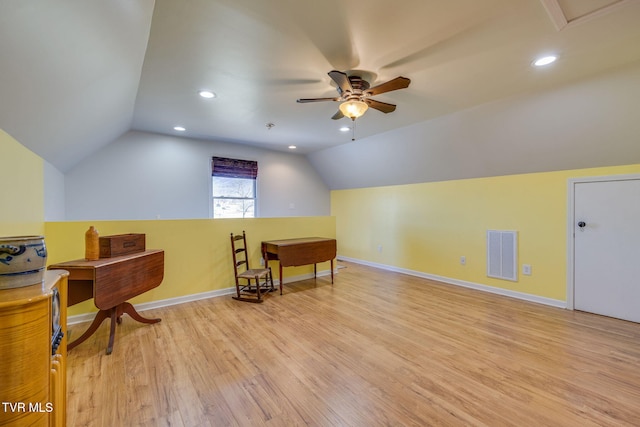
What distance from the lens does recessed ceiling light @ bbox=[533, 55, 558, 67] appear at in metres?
2.12

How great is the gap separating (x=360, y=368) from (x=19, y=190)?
290 cm

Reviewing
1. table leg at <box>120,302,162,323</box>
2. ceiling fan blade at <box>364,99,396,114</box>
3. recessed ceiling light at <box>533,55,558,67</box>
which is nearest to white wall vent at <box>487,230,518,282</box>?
recessed ceiling light at <box>533,55,558,67</box>

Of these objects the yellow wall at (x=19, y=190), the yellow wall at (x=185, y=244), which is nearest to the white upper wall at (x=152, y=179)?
the yellow wall at (x=185, y=244)

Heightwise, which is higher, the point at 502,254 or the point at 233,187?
the point at 233,187

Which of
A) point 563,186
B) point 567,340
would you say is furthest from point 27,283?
point 563,186

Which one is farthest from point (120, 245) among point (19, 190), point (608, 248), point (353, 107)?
point (608, 248)

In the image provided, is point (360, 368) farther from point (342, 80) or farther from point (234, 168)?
point (234, 168)

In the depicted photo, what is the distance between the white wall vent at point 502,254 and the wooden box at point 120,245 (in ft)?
14.5

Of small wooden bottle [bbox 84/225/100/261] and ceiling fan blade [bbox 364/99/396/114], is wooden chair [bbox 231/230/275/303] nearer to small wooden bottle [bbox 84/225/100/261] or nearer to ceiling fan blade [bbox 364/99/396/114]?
small wooden bottle [bbox 84/225/100/261]

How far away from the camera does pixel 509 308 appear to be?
3.25m

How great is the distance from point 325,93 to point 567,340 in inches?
Answer: 127

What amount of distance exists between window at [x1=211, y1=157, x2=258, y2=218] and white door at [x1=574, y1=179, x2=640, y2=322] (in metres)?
4.80

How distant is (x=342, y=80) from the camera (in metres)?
2.08

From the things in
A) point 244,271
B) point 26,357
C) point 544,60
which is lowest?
point 244,271
